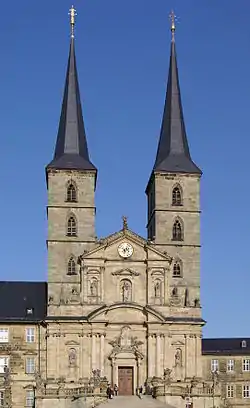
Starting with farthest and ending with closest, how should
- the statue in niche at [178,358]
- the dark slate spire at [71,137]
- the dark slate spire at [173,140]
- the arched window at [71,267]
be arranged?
the dark slate spire at [173,140] → the dark slate spire at [71,137] → the arched window at [71,267] → the statue in niche at [178,358]

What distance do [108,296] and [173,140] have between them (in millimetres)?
14527

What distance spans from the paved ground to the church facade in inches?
120

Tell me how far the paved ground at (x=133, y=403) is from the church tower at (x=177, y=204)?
10840mm

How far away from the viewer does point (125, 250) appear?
76750 millimetres

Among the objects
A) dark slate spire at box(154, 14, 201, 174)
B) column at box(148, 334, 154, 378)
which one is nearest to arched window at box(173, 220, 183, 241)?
dark slate spire at box(154, 14, 201, 174)

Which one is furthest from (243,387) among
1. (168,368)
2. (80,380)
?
(80,380)

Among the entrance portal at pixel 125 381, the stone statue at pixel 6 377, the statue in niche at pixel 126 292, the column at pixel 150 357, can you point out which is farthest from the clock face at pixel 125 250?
the stone statue at pixel 6 377

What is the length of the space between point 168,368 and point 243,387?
12.5 meters

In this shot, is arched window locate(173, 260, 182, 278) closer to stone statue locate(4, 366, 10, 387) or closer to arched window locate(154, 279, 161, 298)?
arched window locate(154, 279, 161, 298)

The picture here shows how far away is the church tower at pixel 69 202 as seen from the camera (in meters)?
76.0

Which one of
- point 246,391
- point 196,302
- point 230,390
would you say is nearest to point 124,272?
point 196,302

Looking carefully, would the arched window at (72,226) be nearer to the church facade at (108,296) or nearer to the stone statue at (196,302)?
the church facade at (108,296)

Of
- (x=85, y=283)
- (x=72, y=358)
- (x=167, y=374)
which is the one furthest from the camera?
(x=85, y=283)

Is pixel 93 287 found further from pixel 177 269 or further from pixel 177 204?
A: pixel 177 204
